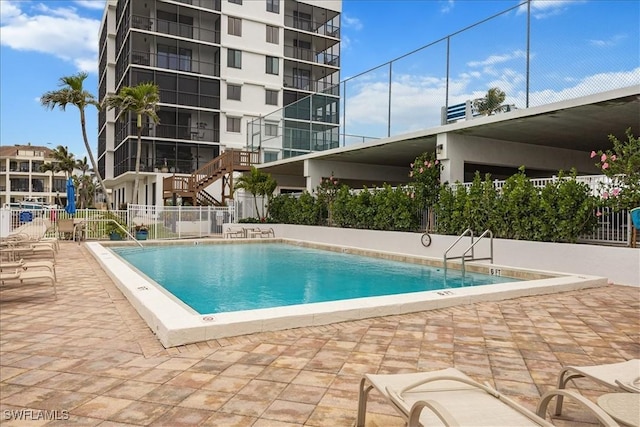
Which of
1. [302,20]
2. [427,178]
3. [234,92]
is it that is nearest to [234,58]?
[234,92]

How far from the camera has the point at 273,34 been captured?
35.9 m

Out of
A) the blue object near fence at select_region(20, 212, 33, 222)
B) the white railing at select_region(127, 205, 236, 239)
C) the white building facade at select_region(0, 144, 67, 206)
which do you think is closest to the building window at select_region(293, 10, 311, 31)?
the white railing at select_region(127, 205, 236, 239)

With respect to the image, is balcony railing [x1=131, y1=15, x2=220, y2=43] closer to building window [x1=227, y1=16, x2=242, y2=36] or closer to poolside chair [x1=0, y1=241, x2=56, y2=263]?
building window [x1=227, y1=16, x2=242, y2=36]

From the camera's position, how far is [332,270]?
11266 mm

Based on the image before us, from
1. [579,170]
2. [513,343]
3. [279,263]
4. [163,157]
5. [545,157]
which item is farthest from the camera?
[163,157]

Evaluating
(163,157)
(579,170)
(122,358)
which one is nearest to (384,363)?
(122,358)

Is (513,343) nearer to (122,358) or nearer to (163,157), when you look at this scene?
(122,358)

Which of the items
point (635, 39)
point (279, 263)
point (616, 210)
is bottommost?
point (279, 263)

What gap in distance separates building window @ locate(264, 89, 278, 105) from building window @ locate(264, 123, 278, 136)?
11965 millimetres

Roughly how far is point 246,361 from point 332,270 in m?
7.56

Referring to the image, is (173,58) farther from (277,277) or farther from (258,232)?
(277,277)

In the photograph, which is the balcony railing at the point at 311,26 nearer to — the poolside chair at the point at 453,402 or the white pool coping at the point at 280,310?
the white pool coping at the point at 280,310

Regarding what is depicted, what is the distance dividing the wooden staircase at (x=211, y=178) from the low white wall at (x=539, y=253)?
10623 mm

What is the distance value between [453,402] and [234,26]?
35852 mm
